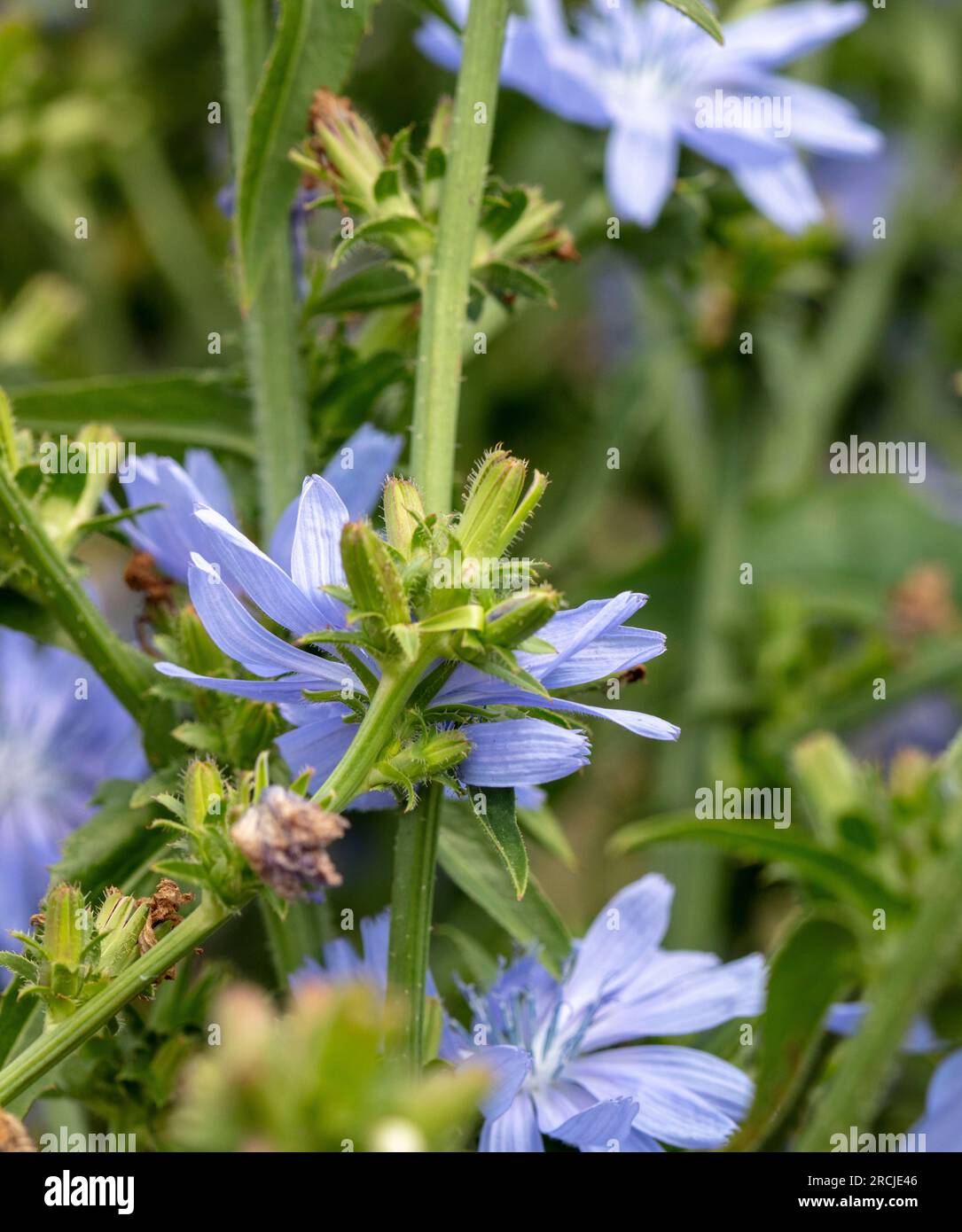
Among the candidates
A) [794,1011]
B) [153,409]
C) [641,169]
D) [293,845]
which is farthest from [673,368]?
[293,845]

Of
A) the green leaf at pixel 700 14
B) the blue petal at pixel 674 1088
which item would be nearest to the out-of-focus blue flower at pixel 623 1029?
the blue petal at pixel 674 1088

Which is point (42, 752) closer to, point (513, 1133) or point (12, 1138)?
point (513, 1133)

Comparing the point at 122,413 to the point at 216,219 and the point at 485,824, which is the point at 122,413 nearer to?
the point at 485,824

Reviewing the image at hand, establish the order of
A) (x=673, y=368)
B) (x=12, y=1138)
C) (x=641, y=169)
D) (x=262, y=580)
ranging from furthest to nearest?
(x=673, y=368) → (x=641, y=169) → (x=262, y=580) → (x=12, y=1138)

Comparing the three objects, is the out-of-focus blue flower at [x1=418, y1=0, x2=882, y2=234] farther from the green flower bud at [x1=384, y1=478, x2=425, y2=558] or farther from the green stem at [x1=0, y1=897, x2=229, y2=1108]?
the green stem at [x1=0, y1=897, x2=229, y2=1108]

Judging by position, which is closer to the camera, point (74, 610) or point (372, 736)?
point (372, 736)

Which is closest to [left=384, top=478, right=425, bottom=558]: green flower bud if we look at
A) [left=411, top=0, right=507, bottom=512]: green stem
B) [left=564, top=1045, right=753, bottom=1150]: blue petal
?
[left=411, top=0, right=507, bottom=512]: green stem

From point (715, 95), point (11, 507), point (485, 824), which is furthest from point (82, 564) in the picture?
point (715, 95)
